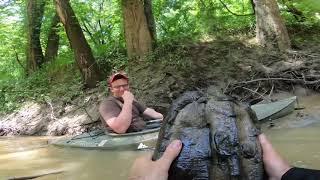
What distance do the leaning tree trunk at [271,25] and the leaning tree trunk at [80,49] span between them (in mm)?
3983

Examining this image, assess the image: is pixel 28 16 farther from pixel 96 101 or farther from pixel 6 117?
pixel 96 101

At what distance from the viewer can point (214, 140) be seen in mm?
1967

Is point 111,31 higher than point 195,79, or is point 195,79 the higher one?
point 111,31

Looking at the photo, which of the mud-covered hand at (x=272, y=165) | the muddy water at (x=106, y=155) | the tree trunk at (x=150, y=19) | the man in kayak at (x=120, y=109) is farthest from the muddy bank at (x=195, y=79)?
the mud-covered hand at (x=272, y=165)

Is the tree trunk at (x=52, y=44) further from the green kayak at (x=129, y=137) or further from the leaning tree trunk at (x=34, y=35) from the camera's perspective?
the green kayak at (x=129, y=137)

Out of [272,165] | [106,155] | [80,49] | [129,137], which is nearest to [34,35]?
[80,49]

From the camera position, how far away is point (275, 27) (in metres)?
9.93

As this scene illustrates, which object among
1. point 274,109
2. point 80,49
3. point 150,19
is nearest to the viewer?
point 274,109

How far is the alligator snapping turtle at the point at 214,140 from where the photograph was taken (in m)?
1.89

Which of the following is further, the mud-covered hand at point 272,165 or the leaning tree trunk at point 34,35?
the leaning tree trunk at point 34,35

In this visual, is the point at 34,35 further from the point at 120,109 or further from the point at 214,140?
the point at 214,140

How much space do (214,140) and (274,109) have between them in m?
5.36

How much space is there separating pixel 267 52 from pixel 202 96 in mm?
7866

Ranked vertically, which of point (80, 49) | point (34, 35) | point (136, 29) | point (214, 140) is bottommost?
point (214, 140)
